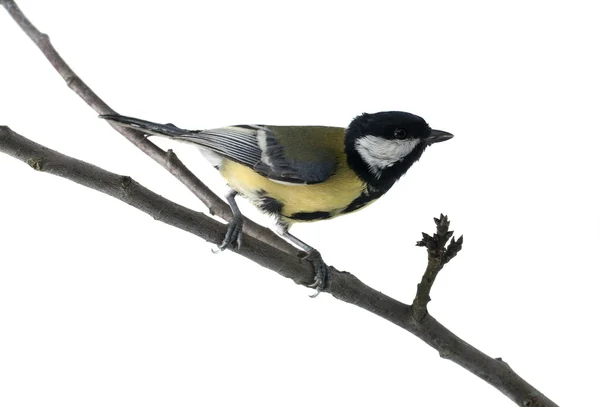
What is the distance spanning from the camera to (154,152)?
147 cm

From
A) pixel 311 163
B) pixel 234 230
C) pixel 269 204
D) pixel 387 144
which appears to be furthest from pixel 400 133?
pixel 234 230

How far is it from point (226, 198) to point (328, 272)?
0.33 meters

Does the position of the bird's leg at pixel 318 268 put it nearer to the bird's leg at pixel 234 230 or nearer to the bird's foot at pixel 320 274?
the bird's foot at pixel 320 274

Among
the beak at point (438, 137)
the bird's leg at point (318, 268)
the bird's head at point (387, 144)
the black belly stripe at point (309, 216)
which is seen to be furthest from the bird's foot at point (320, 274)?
the beak at point (438, 137)

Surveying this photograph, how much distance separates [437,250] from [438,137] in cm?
36

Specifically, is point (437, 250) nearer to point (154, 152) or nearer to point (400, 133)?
point (400, 133)

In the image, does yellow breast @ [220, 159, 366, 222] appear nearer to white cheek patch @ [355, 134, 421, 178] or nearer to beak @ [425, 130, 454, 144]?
white cheek patch @ [355, 134, 421, 178]

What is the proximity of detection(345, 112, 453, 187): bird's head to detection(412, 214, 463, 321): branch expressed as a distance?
0.32 metres

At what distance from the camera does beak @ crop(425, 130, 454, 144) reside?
143cm

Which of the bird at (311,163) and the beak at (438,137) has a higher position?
the beak at (438,137)

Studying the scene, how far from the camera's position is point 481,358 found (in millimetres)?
1304

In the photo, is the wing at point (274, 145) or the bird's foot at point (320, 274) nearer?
the bird's foot at point (320, 274)

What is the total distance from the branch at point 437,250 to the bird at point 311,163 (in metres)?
0.24

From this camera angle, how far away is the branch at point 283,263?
1.09m
